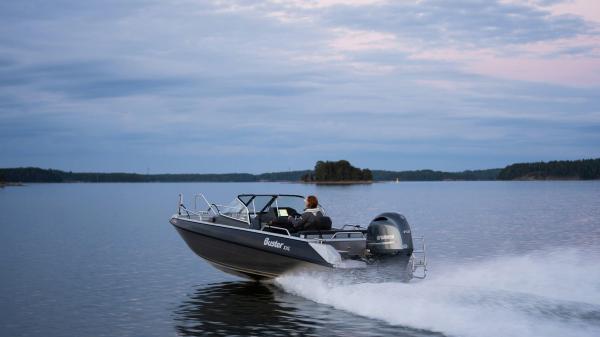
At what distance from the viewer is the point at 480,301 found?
1256 cm

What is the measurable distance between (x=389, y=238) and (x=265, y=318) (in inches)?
114

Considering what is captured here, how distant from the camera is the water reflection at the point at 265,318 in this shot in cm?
1237

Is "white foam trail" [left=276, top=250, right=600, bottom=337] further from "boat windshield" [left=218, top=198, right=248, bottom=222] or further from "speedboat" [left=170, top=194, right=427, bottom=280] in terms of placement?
"boat windshield" [left=218, top=198, right=248, bottom=222]

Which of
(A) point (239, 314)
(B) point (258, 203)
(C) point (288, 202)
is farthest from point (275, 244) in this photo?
(C) point (288, 202)

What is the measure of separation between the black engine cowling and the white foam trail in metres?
0.64

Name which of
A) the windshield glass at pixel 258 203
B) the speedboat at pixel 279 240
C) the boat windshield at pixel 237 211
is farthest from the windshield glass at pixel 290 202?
the boat windshield at pixel 237 211

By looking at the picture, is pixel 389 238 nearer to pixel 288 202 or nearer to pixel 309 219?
pixel 309 219

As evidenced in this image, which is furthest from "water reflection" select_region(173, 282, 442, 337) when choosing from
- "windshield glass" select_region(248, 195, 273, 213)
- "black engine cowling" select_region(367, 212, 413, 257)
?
"windshield glass" select_region(248, 195, 273, 213)

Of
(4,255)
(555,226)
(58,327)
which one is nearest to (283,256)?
(58,327)

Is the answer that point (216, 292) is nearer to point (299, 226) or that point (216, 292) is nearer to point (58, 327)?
point (299, 226)

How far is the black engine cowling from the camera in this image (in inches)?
546

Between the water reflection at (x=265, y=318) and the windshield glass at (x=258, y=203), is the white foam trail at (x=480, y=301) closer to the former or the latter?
the water reflection at (x=265, y=318)

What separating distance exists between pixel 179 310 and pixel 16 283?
608cm

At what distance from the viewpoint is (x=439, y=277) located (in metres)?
17.4
